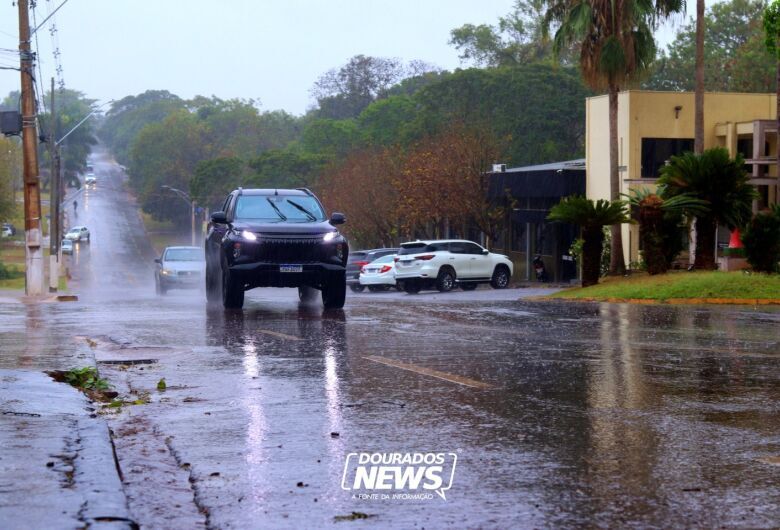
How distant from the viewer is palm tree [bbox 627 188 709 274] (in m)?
26.8

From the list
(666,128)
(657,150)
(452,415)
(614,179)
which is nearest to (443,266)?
(614,179)

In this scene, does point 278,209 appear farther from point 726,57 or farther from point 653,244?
point 726,57

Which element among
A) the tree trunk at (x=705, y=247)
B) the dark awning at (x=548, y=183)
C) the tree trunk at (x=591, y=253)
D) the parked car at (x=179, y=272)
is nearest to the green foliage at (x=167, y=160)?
Answer: the dark awning at (x=548, y=183)

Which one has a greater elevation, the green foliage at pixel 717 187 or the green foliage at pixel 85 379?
the green foliage at pixel 717 187

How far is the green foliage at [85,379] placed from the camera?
9.95 metres

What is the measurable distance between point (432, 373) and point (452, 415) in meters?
2.21

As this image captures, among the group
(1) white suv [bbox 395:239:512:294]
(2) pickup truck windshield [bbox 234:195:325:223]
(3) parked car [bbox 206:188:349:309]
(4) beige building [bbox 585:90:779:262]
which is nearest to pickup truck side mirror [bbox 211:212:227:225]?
(3) parked car [bbox 206:188:349:309]

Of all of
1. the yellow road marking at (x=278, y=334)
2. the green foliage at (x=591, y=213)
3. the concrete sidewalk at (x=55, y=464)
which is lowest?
the yellow road marking at (x=278, y=334)

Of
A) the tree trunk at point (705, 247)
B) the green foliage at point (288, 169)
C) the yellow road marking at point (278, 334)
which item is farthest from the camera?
the green foliage at point (288, 169)

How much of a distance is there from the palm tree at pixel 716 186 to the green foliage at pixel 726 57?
179ft

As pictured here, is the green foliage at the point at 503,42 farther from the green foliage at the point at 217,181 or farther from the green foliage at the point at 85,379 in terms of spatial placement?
the green foliage at the point at 85,379

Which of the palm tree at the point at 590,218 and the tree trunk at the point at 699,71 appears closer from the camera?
the palm tree at the point at 590,218

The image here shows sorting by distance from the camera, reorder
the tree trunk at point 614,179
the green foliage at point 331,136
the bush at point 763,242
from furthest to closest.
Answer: the green foliage at point 331,136, the tree trunk at point 614,179, the bush at point 763,242

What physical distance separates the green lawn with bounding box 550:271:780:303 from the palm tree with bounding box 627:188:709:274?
0.64m
